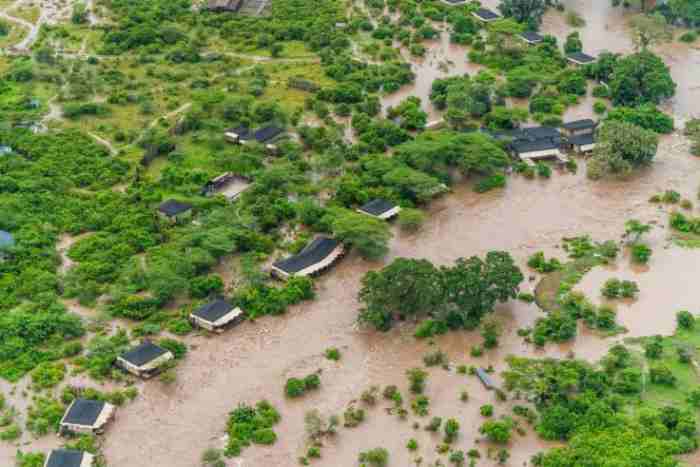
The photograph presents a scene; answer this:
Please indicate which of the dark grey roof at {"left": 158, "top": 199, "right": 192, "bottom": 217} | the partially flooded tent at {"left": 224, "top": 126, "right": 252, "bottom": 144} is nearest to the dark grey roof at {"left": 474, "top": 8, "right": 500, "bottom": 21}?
the partially flooded tent at {"left": 224, "top": 126, "right": 252, "bottom": 144}

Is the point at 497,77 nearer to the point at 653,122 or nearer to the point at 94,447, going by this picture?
the point at 653,122

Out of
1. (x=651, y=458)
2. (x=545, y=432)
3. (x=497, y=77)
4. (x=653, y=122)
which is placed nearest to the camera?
(x=651, y=458)

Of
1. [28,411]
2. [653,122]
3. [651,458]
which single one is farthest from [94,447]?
[653,122]

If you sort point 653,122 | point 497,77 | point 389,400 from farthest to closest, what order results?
point 497,77 → point 653,122 → point 389,400

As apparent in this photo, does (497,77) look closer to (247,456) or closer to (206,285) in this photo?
(206,285)

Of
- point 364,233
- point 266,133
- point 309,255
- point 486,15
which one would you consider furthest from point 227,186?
point 486,15

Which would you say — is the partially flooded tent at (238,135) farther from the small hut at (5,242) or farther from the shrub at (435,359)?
the shrub at (435,359)

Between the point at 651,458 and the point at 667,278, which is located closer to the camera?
the point at 651,458
